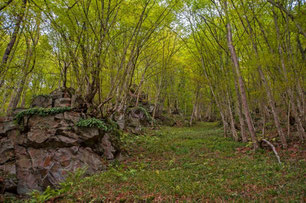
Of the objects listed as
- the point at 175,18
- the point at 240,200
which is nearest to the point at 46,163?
the point at 240,200

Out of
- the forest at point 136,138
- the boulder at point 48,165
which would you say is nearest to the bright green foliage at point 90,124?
the forest at point 136,138

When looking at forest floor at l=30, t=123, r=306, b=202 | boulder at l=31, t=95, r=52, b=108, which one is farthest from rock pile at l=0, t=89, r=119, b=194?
boulder at l=31, t=95, r=52, b=108

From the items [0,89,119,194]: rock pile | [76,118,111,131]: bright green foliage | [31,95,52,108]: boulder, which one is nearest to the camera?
[0,89,119,194]: rock pile

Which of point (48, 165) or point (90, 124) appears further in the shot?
point (90, 124)

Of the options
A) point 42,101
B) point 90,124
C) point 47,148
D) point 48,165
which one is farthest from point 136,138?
point 42,101

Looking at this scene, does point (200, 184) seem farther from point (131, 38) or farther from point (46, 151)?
point (131, 38)

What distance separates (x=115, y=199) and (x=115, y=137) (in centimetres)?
581

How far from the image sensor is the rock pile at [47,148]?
714cm

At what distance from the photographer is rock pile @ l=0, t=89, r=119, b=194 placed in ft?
23.4

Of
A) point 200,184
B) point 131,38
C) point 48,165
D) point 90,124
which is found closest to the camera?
point 200,184

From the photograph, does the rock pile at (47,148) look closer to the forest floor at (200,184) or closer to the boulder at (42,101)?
the forest floor at (200,184)

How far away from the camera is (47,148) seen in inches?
304

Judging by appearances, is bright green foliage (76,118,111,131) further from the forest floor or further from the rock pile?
the forest floor

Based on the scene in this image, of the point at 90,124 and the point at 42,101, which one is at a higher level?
the point at 42,101
